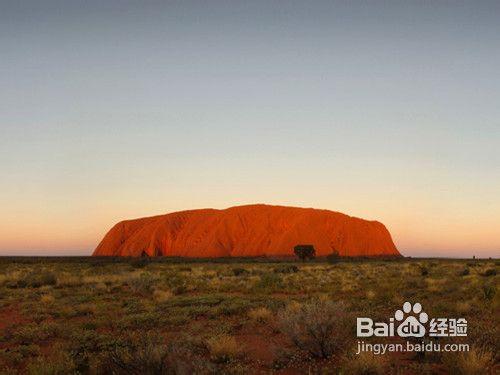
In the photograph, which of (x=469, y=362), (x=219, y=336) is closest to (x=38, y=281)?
(x=219, y=336)

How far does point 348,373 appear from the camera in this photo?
7289 mm

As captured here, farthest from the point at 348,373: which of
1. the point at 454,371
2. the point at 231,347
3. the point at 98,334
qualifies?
the point at 98,334

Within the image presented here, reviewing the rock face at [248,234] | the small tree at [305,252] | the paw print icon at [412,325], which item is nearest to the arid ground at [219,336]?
the paw print icon at [412,325]

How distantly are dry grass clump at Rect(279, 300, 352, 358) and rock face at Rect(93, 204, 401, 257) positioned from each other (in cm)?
9217

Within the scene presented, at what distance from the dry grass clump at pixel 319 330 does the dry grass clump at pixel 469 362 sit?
192cm

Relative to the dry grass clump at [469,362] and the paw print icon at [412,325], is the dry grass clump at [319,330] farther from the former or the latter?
the dry grass clump at [469,362]

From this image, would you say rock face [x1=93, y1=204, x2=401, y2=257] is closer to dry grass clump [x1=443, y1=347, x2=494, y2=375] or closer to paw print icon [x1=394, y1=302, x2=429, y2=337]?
paw print icon [x1=394, y1=302, x2=429, y2=337]

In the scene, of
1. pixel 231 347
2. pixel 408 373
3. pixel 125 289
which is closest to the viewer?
pixel 408 373

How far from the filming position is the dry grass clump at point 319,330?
870cm

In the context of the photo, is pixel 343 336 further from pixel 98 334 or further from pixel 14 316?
pixel 14 316

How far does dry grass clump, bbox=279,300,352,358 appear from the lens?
8.70m

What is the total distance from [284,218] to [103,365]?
10577 centimetres

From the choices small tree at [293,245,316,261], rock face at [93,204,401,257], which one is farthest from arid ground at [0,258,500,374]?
rock face at [93,204,401,257]

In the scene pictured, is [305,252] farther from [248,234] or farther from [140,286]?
[140,286]
